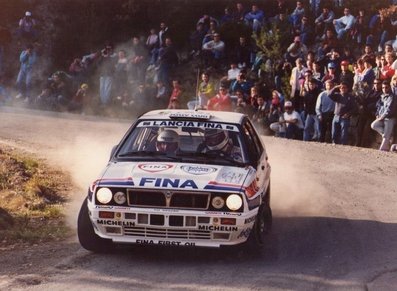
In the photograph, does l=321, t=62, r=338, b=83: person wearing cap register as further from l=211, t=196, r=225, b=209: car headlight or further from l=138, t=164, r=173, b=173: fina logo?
l=211, t=196, r=225, b=209: car headlight

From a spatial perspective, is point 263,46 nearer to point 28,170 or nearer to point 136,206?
point 28,170

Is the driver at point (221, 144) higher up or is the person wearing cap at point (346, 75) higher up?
the driver at point (221, 144)

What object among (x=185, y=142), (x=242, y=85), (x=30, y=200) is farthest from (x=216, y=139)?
(x=242, y=85)

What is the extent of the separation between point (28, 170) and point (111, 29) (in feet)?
46.7

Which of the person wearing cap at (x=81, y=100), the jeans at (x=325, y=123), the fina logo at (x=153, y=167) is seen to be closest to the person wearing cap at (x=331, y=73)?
the jeans at (x=325, y=123)

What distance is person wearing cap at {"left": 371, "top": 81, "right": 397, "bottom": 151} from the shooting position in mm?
16625

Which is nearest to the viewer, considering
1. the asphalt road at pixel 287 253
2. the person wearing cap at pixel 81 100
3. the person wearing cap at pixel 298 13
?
the asphalt road at pixel 287 253

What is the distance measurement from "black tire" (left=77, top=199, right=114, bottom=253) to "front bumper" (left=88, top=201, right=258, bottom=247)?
13.9 inches

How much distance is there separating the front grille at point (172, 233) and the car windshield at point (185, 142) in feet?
3.13

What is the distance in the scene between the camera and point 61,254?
852 centimetres

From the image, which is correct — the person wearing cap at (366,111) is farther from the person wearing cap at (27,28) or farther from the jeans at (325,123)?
the person wearing cap at (27,28)

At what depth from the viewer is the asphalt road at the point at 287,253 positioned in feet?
24.4

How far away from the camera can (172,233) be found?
7832mm

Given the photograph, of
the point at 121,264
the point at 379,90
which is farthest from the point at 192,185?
the point at 379,90
